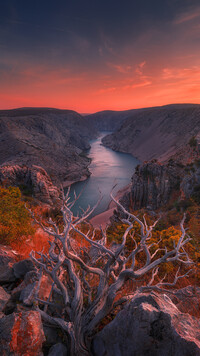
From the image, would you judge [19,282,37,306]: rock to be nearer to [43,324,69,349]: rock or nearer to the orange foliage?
[43,324,69,349]: rock

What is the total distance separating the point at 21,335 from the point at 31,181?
4013cm

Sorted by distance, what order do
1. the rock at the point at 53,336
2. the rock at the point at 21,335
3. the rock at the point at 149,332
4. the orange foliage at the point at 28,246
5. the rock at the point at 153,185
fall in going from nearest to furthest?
the rock at the point at 21,335, the rock at the point at 149,332, the rock at the point at 53,336, the orange foliage at the point at 28,246, the rock at the point at 153,185

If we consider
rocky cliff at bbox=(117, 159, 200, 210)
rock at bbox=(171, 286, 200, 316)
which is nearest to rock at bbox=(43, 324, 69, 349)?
rock at bbox=(171, 286, 200, 316)

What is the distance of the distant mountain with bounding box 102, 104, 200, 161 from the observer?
103562 millimetres

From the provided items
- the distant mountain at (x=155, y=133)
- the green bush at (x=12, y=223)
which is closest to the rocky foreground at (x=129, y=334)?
the green bush at (x=12, y=223)

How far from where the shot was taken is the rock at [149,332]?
2284 millimetres

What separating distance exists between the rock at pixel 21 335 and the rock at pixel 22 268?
2.17m

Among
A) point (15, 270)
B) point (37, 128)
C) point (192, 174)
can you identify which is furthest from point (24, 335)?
point (37, 128)

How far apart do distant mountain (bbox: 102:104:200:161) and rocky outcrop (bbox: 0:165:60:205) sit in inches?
2660

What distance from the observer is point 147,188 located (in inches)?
1511

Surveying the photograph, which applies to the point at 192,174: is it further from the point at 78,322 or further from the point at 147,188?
the point at 78,322

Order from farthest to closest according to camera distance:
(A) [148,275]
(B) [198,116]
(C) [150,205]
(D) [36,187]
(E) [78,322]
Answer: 1. (B) [198,116]
2. (D) [36,187]
3. (C) [150,205]
4. (A) [148,275]
5. (E) [78,322]

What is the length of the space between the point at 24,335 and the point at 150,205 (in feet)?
118

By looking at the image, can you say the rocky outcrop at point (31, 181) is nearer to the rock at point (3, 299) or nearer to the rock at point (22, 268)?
the rock at point (22, 268)
